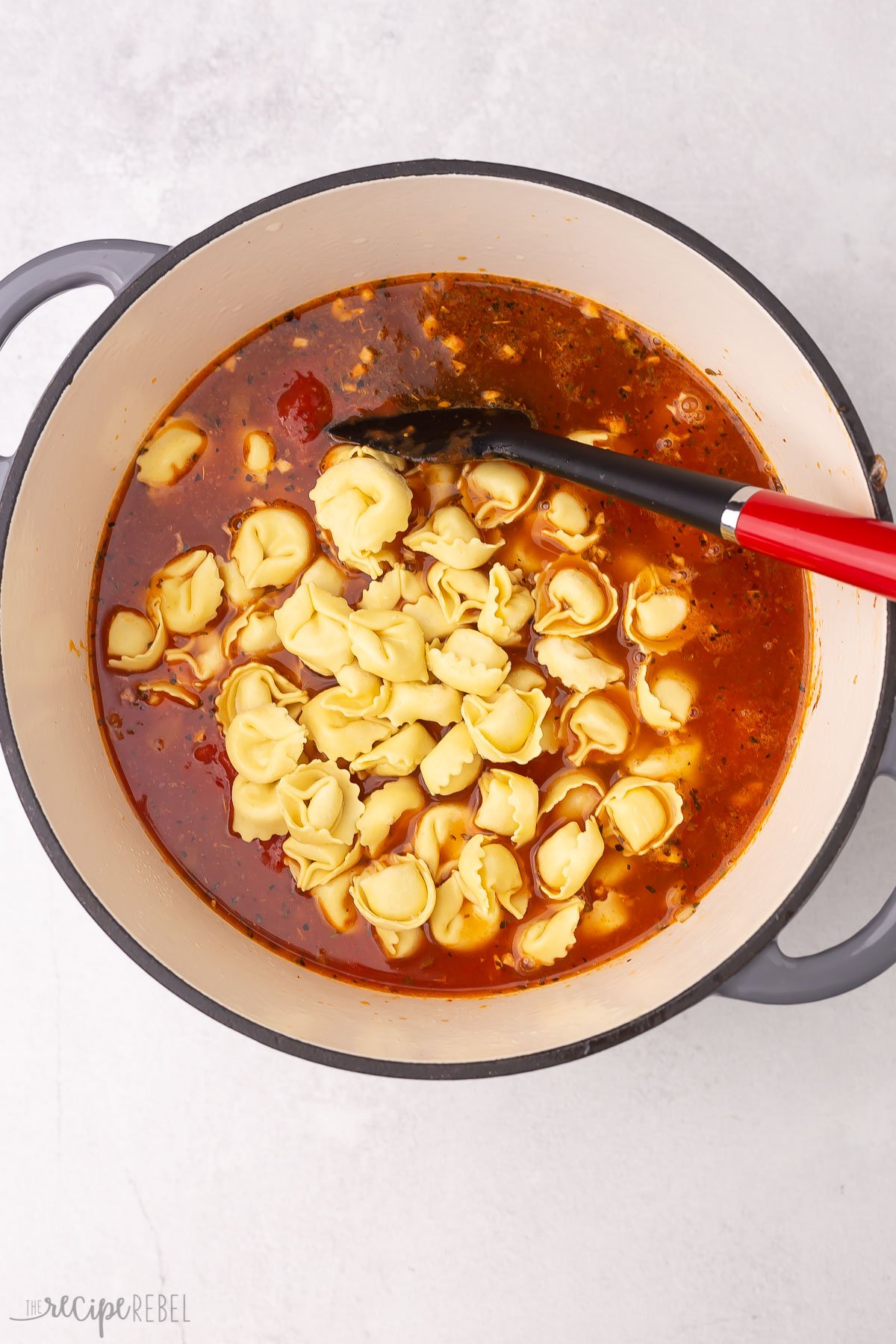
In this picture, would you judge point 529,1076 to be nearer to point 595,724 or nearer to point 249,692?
point 595,724

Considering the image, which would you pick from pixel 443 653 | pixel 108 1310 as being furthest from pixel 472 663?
pixel 108 1310

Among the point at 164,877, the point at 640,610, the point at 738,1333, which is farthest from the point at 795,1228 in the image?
the point at 164,877

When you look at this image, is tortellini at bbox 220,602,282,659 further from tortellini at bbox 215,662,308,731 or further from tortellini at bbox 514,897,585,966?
tortellini at bbox 514,897,585,966

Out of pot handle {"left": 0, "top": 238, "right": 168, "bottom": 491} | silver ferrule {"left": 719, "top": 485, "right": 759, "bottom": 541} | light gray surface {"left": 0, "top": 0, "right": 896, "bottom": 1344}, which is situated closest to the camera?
silver ferrule {"left": 719, "top": 485, "right": 759, "bottom": 541}

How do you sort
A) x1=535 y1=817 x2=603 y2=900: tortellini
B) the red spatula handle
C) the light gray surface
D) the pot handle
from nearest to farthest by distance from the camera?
the red spatula handle < the pot handle < x1=535 y1=817 x2=603 y2=900: tortellini < the light gray surface

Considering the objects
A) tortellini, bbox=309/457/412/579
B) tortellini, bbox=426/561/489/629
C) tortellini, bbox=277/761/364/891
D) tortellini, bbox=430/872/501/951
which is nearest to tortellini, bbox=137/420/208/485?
tortellini, bbox=309/457/412/579

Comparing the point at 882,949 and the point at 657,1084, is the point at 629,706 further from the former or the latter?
the point at 657,1084
